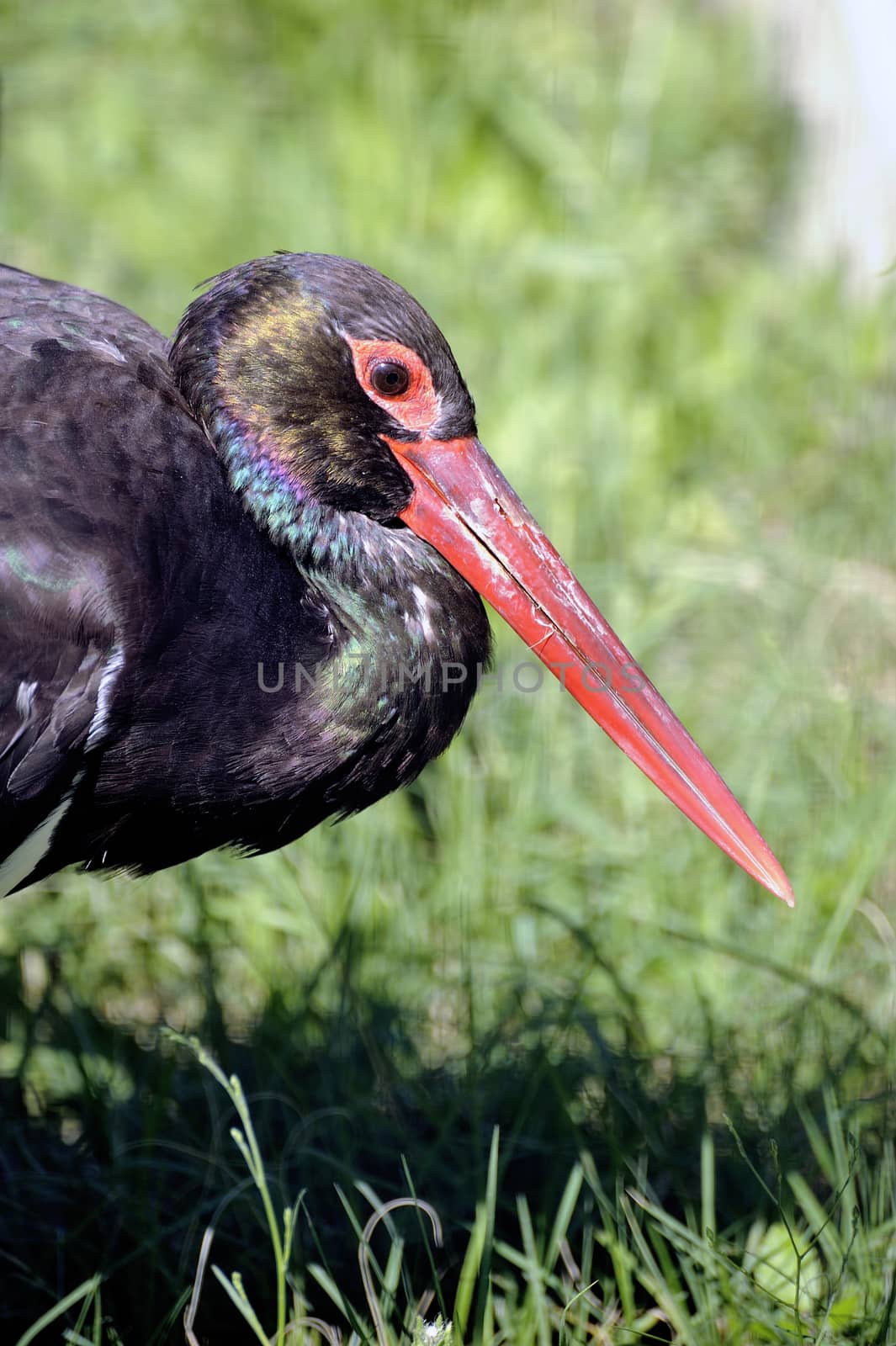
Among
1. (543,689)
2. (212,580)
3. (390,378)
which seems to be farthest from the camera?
(543,689)

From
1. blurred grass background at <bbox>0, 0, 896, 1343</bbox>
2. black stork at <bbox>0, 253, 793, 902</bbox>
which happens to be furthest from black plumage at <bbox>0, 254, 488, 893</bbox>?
blurred grass background at <bbox>0, 0, 896, 1343</bbox>

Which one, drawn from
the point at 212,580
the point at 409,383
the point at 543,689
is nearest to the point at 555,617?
the point at 409,383

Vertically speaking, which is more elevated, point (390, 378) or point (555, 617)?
point (390, 378)

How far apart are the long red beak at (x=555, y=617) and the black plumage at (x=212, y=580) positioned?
0.12 feet

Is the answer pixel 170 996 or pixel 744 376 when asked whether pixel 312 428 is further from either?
pixel 744 376

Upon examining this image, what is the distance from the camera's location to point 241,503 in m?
2.24

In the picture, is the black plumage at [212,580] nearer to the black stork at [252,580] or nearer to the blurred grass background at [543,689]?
the black stork at [252,580]

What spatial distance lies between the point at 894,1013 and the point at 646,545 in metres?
1.66

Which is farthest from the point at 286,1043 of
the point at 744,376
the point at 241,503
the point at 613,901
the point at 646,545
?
the point at 744,376

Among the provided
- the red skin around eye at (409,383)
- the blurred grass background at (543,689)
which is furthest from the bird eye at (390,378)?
the blurred grass background at (543,689)

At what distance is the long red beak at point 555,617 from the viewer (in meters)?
2.30

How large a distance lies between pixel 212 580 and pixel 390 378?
0.40 metres

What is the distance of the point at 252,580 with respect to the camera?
2.15 meters

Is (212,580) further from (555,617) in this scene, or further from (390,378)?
(555,617)
